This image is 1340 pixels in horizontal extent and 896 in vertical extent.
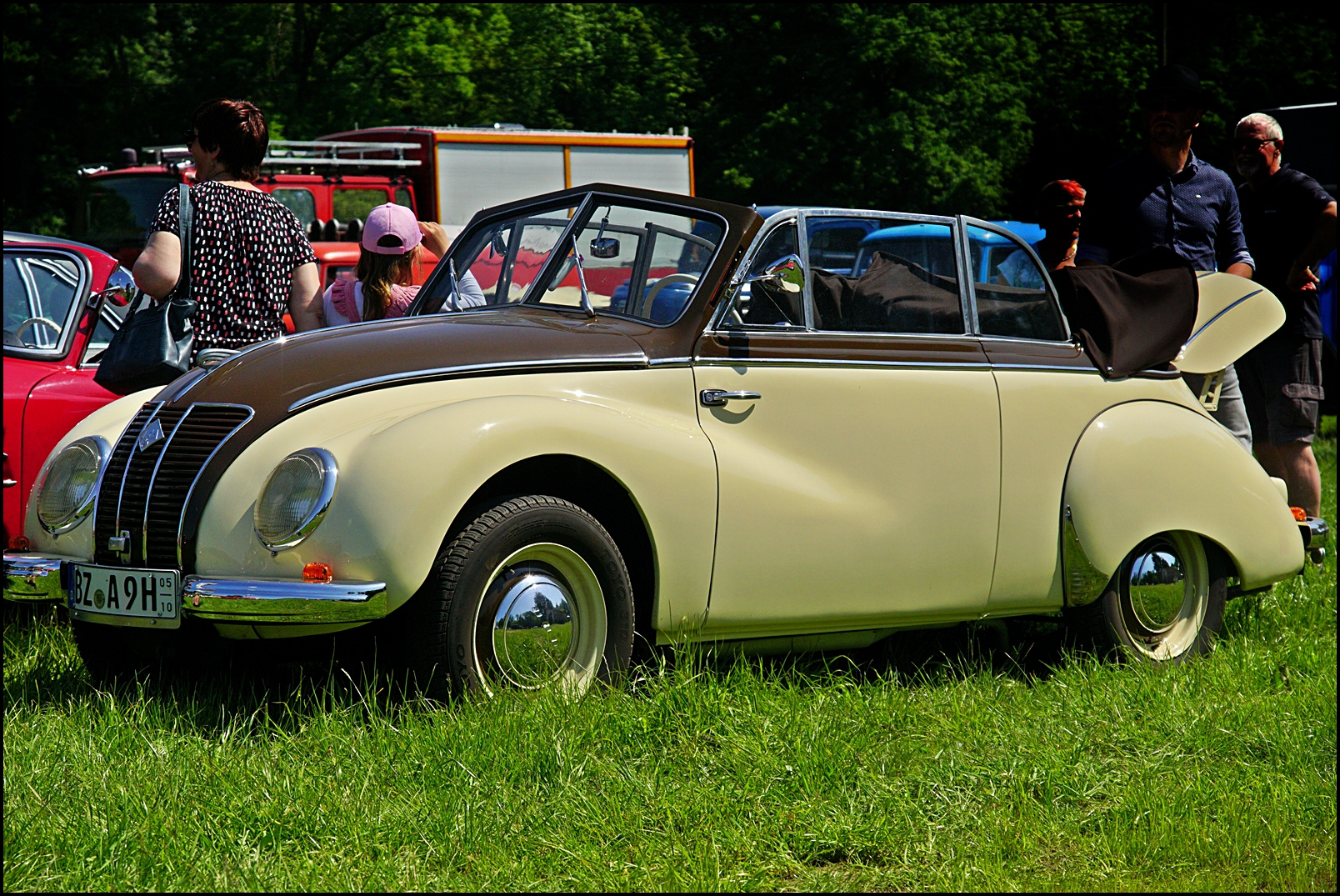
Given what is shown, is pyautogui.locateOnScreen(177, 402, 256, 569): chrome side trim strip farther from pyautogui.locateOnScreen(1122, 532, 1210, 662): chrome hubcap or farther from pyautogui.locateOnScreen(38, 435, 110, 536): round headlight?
pyautogui.locateOnScreen(1122, 532, 1210, 662): chrome hubcap

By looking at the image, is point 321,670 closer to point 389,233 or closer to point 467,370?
point 467,370

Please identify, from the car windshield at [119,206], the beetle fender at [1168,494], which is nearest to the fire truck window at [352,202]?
the car windshield at [119,206]

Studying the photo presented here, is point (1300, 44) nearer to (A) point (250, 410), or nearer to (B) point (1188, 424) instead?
(B) point (1188, 424)

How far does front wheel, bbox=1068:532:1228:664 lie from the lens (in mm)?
5082

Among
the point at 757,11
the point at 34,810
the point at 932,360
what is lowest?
the point at 34,810

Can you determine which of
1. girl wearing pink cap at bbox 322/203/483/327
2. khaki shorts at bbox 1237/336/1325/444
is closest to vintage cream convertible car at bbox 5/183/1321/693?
girl wearing pink cap at bbox 322/203/483/327

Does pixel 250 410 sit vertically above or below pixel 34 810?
above

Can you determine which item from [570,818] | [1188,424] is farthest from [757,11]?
[570,818]

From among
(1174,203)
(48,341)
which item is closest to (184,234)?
(48,341)

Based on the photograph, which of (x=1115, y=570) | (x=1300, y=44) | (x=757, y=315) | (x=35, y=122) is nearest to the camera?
(x=757, y=315)

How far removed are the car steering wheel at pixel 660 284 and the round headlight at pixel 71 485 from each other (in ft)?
5.72

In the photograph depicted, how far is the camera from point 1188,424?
17.1 ft

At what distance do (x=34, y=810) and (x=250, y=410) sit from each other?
1.23 meters

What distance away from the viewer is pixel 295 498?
12.1 ft
